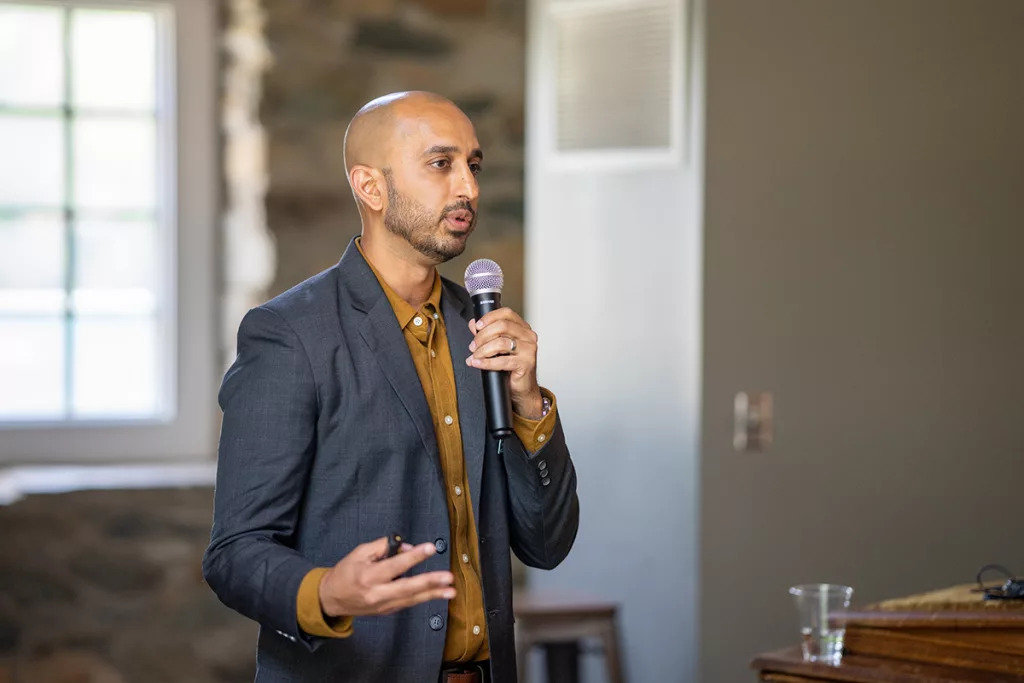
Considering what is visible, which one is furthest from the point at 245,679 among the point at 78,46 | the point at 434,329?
the point at 434,329

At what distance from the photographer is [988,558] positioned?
13.3ft

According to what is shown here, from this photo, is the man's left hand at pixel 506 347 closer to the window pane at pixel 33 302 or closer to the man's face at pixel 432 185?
the man's face at pixel 432 185

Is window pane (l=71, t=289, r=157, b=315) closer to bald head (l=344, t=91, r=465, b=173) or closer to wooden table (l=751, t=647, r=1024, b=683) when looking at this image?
bald head (l=344, t=91, r=465, b=173)

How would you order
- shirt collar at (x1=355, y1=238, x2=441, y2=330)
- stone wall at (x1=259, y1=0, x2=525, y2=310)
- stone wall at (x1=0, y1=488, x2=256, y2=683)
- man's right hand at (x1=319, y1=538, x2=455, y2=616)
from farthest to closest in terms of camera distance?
stone wall at (x1=259, y1=0, x2=525, y2=310)
stone wall at (x1=0, y1=488, x2=256, y2=683)
shirt collar at (x1=355, y1=238, x2=441, y2=330)
man's right hand at (x1=319, y1=538, x2=455, y2=616)

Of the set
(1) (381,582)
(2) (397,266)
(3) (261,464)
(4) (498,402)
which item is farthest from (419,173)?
(1) (381,582)

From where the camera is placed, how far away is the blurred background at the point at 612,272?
3777 mm

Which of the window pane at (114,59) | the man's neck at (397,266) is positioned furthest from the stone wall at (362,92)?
the man's neck at (397,266)

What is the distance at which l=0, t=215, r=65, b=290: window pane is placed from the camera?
13.0 feet

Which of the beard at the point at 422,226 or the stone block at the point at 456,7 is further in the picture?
the stone block at the point at 456,7

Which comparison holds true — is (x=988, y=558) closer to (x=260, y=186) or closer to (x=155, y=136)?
(x=260, y=186)

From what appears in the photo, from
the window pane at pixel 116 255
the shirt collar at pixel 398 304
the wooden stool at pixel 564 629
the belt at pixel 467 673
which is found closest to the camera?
the belt at pixel 467 673

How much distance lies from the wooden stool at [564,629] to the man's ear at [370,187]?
1.86 meters

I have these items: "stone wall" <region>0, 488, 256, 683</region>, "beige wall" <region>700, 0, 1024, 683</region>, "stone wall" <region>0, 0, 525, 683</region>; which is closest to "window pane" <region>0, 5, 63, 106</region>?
"stone wall" <region>0, 0, 525, 683</region>

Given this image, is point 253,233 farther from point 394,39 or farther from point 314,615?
point 314,615
